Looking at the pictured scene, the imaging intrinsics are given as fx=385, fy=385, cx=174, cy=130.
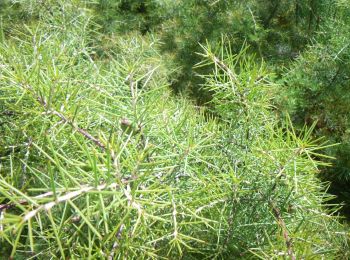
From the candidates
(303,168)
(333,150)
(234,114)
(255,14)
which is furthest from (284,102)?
(303,168)

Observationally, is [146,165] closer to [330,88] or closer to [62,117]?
[62,117]

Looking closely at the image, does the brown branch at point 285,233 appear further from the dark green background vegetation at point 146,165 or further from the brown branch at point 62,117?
the brown branch at point 62,117

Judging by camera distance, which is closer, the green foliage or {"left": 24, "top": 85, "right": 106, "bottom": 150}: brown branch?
{"left": 24, "top": 85, "right": 106, "bottom": 150}: brown branch

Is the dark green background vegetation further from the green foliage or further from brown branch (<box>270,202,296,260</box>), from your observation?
the green foliage

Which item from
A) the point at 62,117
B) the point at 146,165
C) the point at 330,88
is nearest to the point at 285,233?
the point at 146,165

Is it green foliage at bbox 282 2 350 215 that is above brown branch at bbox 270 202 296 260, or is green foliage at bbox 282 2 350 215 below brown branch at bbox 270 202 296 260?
below

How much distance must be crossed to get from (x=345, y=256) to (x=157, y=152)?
1.07ft

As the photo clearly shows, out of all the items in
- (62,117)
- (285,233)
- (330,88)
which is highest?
(62,117)

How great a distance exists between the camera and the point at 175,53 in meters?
1.70

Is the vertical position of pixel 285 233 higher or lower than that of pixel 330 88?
higher

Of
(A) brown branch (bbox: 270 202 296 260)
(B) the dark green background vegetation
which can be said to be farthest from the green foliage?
(A) brown branch (bbox: 270 202 296 260)

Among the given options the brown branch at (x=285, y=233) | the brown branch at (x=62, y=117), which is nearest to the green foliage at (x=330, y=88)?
the brown branch at (x=285, y=233)

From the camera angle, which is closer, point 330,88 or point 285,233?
→ point 285,233

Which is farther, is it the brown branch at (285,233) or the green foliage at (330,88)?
the green foliage at (330,88)
